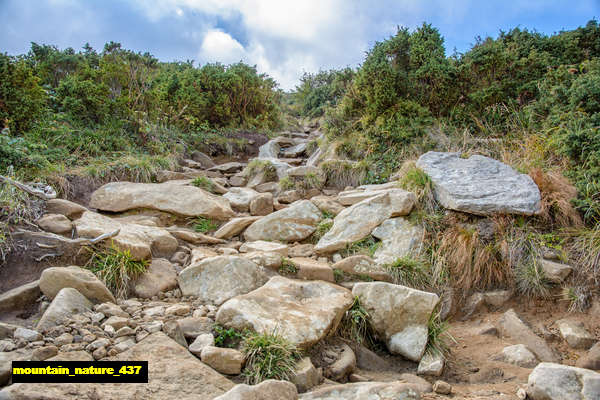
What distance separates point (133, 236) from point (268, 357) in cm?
212

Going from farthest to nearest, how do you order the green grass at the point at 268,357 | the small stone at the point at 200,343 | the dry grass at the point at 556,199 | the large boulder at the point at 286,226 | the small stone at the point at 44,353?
the large boulder at the point at 286,226 < the dry grass at the point at 556,199 < the small stone at the point at 200,343 < the green grass at the point at 268,357 < the small stone at the point at 44,353

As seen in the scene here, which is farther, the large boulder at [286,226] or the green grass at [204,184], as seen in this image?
the green grass at [204,184]

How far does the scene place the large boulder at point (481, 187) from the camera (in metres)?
4.00


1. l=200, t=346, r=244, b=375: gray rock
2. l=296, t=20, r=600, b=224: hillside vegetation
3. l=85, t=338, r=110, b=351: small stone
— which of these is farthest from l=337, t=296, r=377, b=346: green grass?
l=296, t=20, r=600, b=224: hillside vegetation

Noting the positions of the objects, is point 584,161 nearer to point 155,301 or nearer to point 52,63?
point 155,301

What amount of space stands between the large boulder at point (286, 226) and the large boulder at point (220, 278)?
1162mm

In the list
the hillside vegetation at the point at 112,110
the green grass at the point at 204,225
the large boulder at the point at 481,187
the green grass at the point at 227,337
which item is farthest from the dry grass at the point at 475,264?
the hillside vegetation at the point at 112,110

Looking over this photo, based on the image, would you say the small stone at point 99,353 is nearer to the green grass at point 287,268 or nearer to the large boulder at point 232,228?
the green grass at point 287,268

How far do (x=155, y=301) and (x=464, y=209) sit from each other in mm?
3412

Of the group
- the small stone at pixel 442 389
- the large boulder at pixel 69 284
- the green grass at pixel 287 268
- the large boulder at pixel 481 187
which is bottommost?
the small stone at pixel 442 389

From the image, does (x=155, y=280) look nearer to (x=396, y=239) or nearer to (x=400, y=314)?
(x=400, y=314)

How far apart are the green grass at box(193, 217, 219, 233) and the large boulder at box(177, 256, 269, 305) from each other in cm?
145

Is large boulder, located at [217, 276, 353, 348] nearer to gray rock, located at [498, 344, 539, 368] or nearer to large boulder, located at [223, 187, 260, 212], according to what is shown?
gray rock, located at [498, 344, 539, 368]

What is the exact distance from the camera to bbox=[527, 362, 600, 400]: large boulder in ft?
7.08
